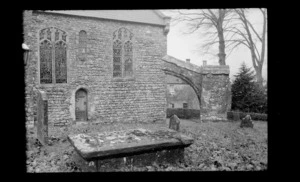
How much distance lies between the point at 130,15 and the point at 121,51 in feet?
7.38

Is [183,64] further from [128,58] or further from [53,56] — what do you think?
[53,56]

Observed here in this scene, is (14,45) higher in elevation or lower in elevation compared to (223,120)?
A: higher

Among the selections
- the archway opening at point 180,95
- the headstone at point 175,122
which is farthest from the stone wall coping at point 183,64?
the archway opening at point 180,95

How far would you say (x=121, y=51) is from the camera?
12.9 m

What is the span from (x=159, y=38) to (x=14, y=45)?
37.3ft

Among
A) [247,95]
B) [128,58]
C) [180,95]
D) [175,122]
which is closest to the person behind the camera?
[175,122]

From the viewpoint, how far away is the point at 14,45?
105 inches

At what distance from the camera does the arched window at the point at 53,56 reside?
36.6 ft

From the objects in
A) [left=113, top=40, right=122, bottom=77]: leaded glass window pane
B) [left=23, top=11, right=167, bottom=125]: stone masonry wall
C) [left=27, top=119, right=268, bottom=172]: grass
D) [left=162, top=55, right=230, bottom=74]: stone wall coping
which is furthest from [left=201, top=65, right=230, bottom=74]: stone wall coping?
[left=27, top=119, right=268, bottom=172]: grass

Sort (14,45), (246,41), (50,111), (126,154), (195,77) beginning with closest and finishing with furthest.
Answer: (14,45) → (126,154) → (50,111) → (195,77) → (246,41)

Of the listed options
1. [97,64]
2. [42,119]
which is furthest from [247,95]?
[42,119]

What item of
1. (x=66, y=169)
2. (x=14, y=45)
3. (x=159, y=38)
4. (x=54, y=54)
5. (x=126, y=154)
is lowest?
(x=66, y=169)
